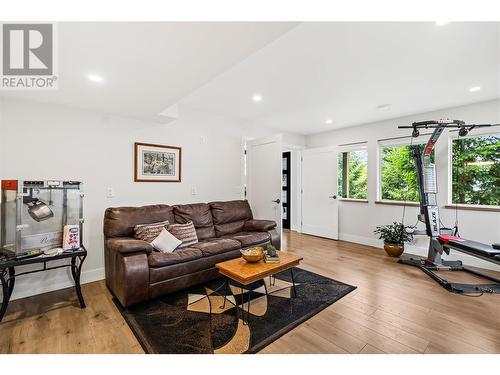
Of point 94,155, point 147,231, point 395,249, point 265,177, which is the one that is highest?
point 94,155

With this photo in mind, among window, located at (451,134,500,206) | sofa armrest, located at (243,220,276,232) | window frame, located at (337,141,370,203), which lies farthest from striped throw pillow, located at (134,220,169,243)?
window, located at (451,134,500,206)

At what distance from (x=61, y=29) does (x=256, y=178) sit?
10.9 ft

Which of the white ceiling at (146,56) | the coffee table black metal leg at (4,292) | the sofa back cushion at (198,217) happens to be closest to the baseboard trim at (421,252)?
the sofa back cushion at (198,217)

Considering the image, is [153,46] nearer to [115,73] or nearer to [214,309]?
[115,73]

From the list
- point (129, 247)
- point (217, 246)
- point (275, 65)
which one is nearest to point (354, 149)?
point (275, 65)

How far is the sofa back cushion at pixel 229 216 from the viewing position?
3661 mm

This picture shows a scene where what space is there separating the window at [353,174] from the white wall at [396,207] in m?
0.19

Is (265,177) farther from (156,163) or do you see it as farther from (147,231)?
(147,231)

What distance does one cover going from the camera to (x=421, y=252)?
392 centimetres

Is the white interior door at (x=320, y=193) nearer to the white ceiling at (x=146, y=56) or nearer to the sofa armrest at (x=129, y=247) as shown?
the white ceiling at (x=146, y=56)

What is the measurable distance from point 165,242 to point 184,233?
367 mm

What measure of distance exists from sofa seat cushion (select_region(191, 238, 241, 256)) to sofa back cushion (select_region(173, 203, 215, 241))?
0.50 m
